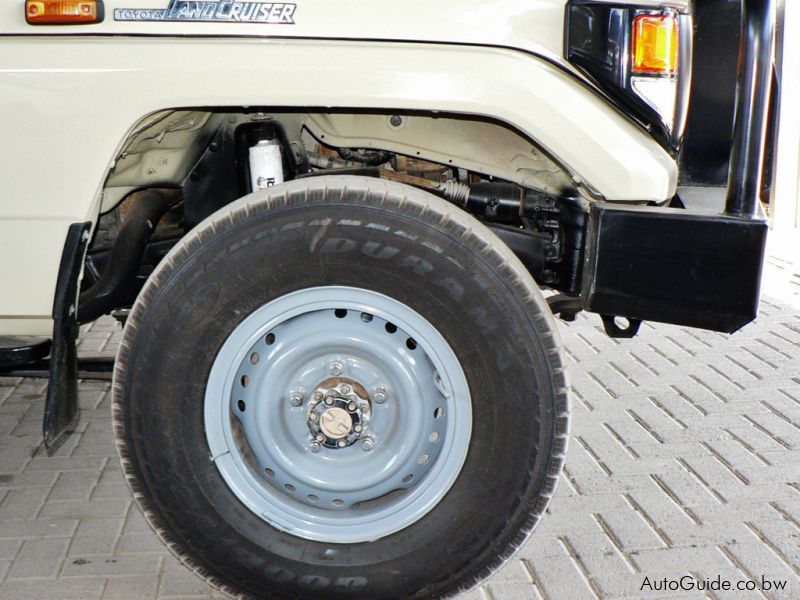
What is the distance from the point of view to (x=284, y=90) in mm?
2547

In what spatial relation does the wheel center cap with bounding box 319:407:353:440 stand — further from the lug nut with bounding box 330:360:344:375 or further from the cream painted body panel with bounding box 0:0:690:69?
the cream painted body panel with bounding box 0:0:690:69

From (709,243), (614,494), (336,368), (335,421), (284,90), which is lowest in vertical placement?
(614,494)

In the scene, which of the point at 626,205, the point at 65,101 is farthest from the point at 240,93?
the point at 626,205

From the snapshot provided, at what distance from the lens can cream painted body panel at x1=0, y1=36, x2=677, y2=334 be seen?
252 centimetres

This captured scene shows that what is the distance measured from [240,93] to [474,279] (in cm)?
80

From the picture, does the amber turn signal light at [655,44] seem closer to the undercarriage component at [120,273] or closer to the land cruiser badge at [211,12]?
the land cruiser badge at [211,12]

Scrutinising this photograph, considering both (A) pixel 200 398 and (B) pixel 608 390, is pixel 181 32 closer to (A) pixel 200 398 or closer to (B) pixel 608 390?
(A) pixel 200 398

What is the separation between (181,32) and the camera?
2529mm

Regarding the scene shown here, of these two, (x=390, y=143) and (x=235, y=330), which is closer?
(x=235, y=330)

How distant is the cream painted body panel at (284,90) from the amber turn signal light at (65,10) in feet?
0.19

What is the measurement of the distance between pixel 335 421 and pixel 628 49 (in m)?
1.29

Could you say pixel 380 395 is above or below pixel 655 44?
below
